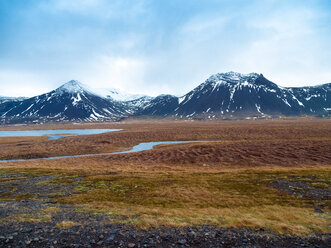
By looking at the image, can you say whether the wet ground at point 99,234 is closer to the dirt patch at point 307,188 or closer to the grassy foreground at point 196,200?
the grassy foreground at point 196,200

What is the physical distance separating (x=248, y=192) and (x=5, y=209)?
20.9 meters

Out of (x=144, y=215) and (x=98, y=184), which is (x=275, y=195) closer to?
(x=144, y=215)

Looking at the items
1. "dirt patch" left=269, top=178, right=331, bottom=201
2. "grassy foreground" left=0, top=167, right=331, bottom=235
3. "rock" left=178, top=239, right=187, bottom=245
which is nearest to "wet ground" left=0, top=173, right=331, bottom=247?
"rock" left=178, top=239, right=187, bottom=245

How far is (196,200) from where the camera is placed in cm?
1730

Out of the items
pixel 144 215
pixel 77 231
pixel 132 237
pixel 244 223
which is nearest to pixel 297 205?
pixel 244 223

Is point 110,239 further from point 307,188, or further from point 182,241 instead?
point 307,188

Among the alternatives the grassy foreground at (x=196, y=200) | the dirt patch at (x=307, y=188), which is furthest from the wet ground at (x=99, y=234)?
the dirt patch at (x=307, y=188)

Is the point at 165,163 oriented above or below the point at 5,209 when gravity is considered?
below

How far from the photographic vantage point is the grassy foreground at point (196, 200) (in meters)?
12.4

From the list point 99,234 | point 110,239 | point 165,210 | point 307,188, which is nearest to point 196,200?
point 165,210

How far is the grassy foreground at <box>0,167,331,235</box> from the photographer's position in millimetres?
12422

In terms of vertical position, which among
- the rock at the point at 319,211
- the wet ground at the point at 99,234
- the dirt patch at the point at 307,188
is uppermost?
the wet ground at the point at 99,234

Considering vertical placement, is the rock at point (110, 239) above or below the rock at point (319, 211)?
above

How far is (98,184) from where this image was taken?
75.8 feet
